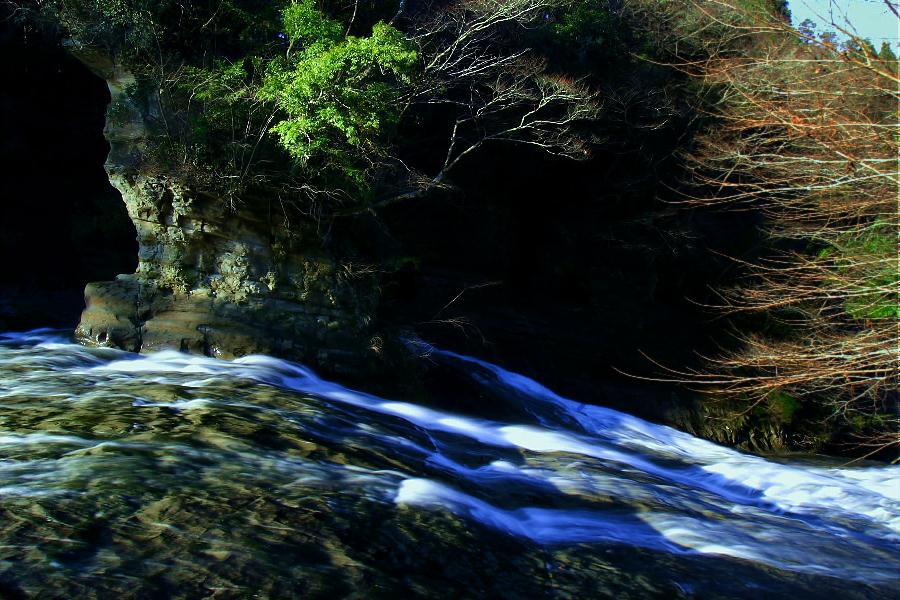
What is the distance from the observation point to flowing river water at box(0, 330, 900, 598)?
12.9 ft

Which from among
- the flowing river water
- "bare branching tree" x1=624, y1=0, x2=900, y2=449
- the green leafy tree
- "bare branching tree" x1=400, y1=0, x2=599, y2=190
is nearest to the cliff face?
the flowing river water

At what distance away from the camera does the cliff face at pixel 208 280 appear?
1063 cm

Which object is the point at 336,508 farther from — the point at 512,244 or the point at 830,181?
the point at 512,244

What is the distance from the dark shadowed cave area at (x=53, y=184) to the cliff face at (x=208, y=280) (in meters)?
4.72

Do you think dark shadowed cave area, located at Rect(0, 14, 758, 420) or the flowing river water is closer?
the flowing river water

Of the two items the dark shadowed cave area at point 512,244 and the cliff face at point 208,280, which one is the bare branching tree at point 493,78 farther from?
the cliff face at point 208,280

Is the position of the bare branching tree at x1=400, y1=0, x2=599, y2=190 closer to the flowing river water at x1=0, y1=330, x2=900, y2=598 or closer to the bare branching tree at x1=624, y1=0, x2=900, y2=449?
the bare branching tree at x1=624, y1=0, x2=900, y2=449

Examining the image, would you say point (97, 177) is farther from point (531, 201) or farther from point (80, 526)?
point (80, 526)

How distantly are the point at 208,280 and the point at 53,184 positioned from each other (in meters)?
7.91

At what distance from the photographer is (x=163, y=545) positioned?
4.00 metres

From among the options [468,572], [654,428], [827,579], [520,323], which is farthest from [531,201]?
[468,572]

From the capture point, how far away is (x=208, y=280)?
36.2 ft

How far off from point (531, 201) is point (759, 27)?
12.0 meters

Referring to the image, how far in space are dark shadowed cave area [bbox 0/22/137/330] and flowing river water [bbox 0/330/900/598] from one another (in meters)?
6.36
